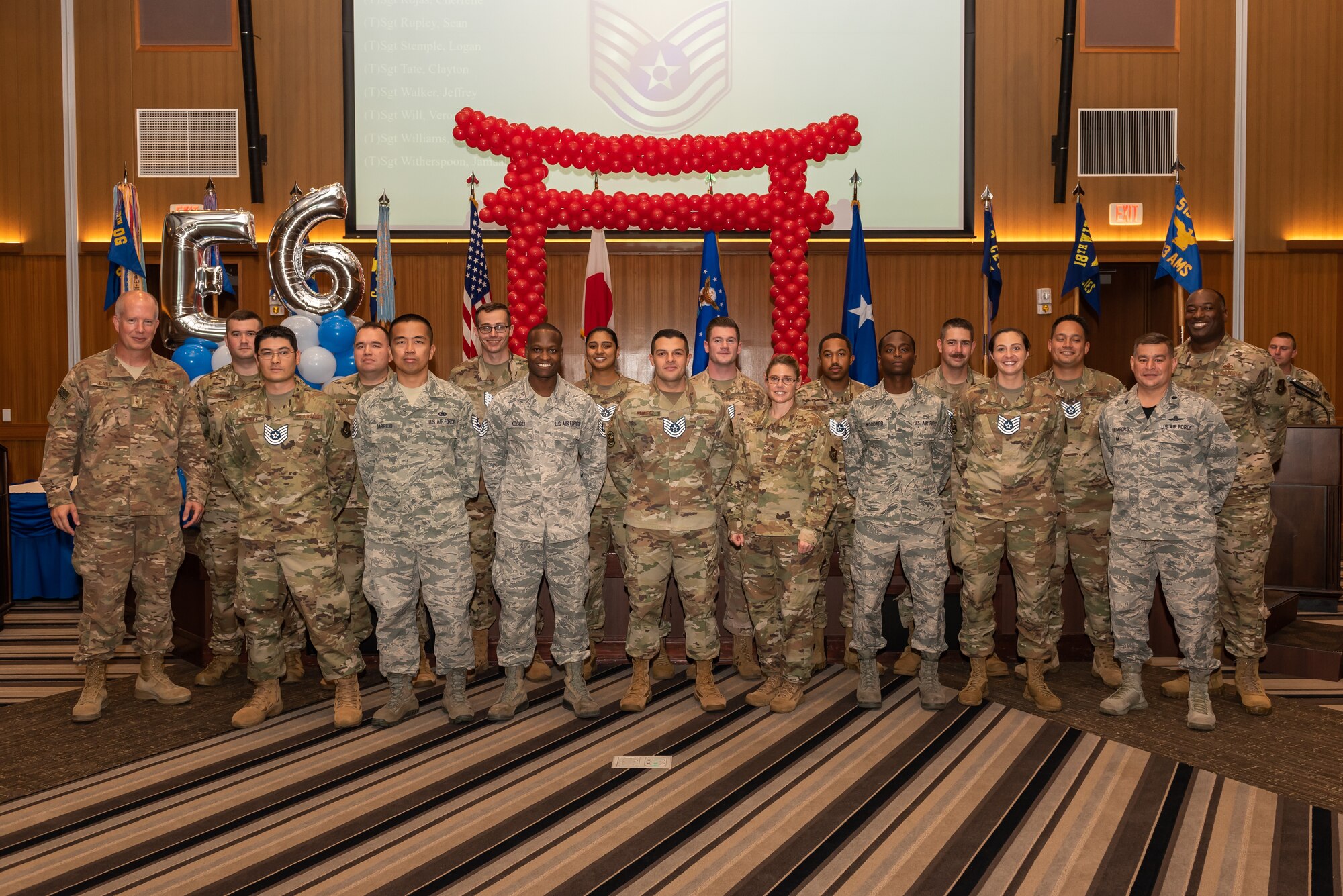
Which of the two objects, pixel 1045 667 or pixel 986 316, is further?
pixel 986 316

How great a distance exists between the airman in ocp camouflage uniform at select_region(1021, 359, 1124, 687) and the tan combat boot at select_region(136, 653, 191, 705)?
399 cm

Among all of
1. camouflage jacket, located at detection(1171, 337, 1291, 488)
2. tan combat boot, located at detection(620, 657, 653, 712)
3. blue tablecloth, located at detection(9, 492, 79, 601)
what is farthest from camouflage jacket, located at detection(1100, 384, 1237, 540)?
blue tablecloth, located at detection(9, 492, 79, 601)

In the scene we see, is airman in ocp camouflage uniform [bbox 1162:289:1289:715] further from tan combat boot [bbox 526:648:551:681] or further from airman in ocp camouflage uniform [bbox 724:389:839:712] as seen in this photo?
tan combat boot [bbox 526:648:551:681]

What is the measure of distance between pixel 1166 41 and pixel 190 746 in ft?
31.5

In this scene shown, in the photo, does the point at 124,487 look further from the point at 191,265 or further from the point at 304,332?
the point at 191,265

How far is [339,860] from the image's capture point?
2689mm

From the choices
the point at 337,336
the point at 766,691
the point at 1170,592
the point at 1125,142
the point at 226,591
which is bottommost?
the point at 766,691

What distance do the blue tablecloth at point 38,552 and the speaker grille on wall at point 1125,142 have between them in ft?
29.6

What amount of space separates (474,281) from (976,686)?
4.92m

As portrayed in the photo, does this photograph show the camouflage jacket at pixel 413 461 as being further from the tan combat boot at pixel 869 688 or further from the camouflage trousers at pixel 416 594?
the tan combat boot at pixel 869 688

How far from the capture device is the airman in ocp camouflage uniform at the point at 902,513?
3.96 meters

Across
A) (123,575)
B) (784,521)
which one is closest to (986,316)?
(784,521)

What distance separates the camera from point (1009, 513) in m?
3.95

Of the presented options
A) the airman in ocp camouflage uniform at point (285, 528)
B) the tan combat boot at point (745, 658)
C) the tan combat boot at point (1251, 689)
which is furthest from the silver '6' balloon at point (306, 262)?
the tan combat boot at point (1251, 689)
